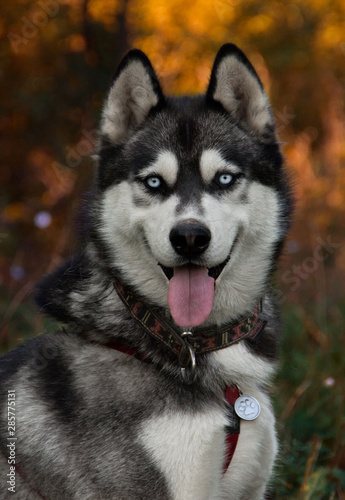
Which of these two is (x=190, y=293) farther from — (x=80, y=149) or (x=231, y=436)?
(x=80, y=149)

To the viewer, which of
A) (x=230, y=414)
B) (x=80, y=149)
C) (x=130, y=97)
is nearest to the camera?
(x=230, y=414)

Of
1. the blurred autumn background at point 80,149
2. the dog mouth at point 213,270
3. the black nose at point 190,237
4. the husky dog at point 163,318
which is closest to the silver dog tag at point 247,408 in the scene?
the husky dog at point 163,318

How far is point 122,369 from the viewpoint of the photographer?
8.34 feet

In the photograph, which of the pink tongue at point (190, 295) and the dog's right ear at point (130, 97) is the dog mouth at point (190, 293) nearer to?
the pink tongue at point (190, 295)

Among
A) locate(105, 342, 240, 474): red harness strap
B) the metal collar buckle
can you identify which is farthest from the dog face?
locate(105, 342, 240, 474): red harness strap

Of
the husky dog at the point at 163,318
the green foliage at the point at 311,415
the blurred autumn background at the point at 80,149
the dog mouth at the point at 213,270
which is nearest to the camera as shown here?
the husky dog at the point at 163,318

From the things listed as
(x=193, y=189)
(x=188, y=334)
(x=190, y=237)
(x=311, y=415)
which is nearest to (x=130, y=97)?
(x=193, y=189)

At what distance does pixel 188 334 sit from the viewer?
102 inches

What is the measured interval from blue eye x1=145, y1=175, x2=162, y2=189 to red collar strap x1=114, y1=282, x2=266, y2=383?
52 cm

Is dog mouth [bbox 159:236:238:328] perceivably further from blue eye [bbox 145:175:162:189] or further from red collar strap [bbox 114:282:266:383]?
blue eye [bbox 145:175:162:189]

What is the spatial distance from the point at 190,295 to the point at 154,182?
58 cm

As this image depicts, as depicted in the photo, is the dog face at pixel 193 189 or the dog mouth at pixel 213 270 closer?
the dog face at pixel 193 189

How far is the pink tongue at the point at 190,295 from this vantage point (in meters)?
2.54

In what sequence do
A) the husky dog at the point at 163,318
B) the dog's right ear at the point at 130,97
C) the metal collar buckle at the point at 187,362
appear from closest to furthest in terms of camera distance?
the husky dog at the point at 163,318, the metal collar buckle at the point at 187,362, the dog's right ear at the point at 130,97
